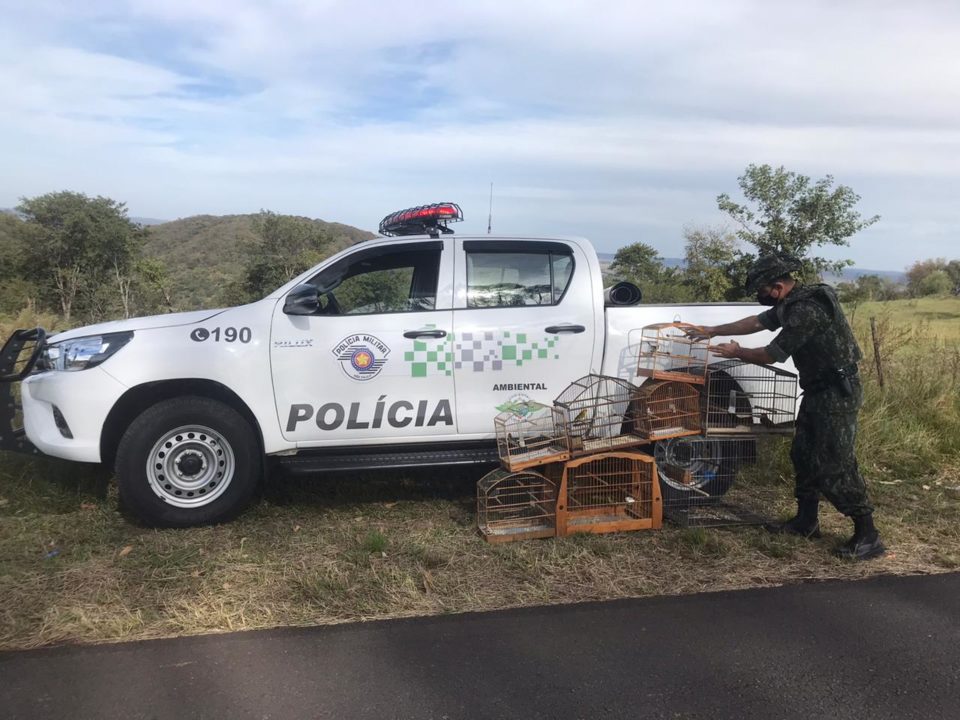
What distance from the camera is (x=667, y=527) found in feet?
16.2

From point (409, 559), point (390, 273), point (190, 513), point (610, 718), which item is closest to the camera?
point (610, 718)

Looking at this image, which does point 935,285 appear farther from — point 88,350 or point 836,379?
point 88,350

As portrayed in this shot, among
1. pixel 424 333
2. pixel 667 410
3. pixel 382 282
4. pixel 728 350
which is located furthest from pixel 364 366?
pixel 728 350

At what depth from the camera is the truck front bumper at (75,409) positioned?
4660 mm

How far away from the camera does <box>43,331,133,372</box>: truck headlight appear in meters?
4.71

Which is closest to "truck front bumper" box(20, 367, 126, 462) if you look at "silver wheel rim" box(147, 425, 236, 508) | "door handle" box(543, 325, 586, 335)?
"silver wheel rim" box(147, 425, 236, 508)

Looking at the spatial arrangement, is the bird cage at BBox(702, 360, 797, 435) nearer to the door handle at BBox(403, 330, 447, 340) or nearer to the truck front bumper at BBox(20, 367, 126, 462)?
the door handle at BBox(403, 330, 447, 340)

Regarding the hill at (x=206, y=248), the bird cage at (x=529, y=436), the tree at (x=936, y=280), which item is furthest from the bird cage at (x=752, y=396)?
the tree at (x=936, y=280)

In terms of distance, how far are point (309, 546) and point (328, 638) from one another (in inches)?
46.5

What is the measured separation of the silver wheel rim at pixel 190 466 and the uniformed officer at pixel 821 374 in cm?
334

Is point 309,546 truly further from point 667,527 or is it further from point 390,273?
point 667,527

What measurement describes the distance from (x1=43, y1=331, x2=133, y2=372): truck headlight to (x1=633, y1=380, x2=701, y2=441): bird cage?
345 centimetres

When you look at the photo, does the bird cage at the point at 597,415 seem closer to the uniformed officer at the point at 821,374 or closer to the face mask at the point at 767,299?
the uniformed officer at the point at 821,374

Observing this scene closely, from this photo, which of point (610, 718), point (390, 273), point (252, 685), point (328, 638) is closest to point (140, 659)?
point (252, 685)
